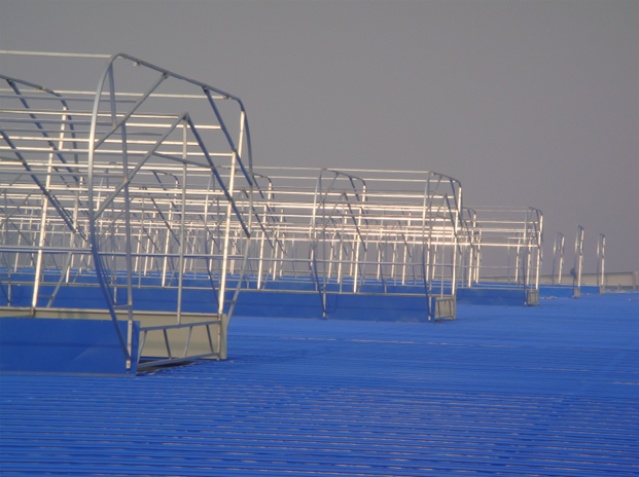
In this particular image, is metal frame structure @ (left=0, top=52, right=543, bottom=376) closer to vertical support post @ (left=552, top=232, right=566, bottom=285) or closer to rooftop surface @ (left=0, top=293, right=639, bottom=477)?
rooftop surface @ (left=0, top=293, right=639, bottom=477)

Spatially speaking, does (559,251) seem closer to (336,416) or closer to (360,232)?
(360,232)

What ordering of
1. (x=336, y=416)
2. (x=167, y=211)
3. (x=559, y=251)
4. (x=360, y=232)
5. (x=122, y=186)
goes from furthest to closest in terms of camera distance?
1. (x=559, y=251)
2. (x=360, y=232)
3. (x=167, y=211)
4. (x=122, y=186)
5. (x=336, y=416)

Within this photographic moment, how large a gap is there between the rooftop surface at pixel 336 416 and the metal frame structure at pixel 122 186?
629 millimetres

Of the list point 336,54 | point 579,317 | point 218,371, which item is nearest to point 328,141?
point 336,54

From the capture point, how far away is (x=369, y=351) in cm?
741

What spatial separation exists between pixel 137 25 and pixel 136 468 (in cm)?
1808

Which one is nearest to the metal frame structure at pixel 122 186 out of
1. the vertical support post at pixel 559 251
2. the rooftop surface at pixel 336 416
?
the rooftop surface at pixel 336 416

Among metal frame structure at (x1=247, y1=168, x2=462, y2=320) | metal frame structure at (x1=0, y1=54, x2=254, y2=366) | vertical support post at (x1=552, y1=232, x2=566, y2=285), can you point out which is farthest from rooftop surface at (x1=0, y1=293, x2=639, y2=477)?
vertical support post at (x1=552, y1=232, x2=566, y2=285)

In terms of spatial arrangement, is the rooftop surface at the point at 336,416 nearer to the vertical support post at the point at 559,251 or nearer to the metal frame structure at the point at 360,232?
the metal frame structure at the point at 360,232

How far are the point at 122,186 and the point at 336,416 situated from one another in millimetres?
1650

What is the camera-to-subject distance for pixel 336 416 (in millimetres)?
4258

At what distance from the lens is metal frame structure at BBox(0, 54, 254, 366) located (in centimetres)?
546

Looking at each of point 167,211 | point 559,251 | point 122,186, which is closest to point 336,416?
point 122,186

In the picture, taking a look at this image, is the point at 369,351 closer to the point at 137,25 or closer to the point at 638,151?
the point at 137,25
